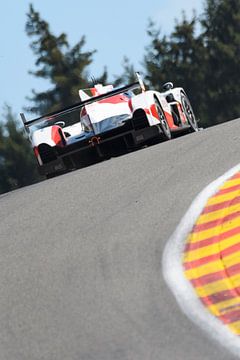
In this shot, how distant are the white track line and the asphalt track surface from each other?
6 centimetres

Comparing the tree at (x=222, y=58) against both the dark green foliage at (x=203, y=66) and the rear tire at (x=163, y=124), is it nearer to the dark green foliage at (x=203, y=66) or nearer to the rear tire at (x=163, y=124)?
the dark green foliage at (x=203, y=66)

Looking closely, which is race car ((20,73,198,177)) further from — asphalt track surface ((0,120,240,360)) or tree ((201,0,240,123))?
tree ((201,0,240,123))

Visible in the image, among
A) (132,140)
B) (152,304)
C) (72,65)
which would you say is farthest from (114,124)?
(72,65)

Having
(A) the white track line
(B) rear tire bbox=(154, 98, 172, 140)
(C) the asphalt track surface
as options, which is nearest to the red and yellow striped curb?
(A) the white track line

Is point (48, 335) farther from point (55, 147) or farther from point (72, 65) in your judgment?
point (72, 65)

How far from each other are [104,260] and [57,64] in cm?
4734

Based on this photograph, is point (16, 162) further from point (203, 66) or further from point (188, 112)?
point (188, 112)

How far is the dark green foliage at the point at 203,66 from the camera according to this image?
58.5 metres

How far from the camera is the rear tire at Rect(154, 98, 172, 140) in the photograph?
613 inches

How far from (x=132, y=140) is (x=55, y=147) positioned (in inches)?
50.7

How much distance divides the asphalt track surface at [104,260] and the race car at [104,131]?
2571 mm

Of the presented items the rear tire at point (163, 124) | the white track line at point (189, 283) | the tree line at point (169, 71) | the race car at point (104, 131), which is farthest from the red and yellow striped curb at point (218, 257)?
the tree line at point (169, 71)

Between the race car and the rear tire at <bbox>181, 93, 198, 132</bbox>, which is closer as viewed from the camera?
the race car

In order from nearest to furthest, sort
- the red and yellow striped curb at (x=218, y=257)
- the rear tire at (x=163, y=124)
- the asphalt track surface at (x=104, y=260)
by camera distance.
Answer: the asphalt track surface at (x=104, y=260), the red and yellow striped curb at (x=218, y=257), the rear tire at (x=163, y=124)
